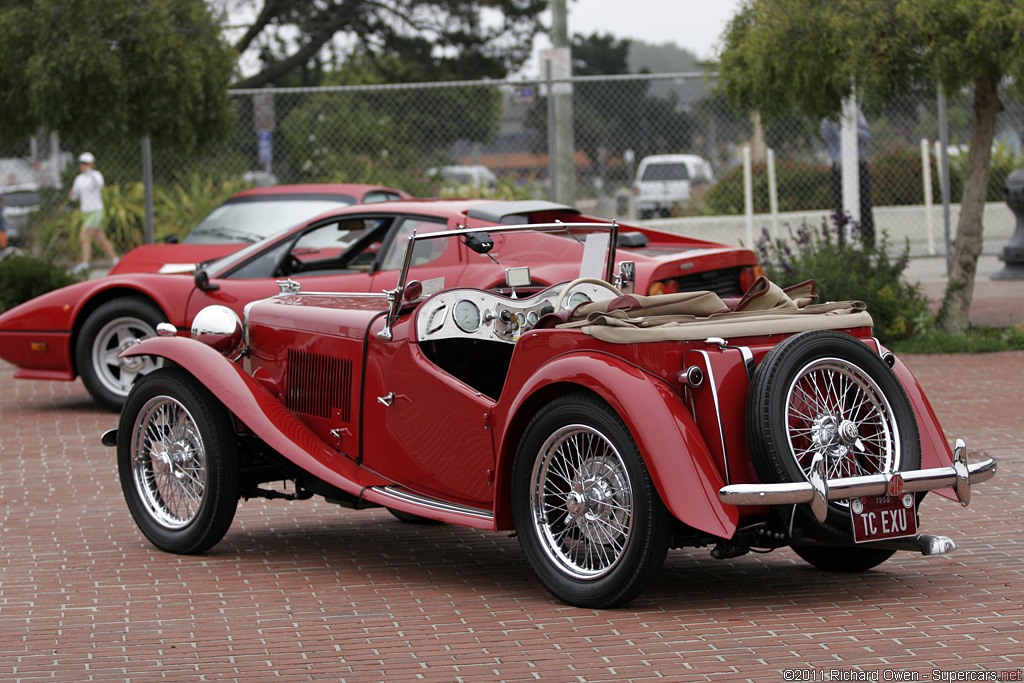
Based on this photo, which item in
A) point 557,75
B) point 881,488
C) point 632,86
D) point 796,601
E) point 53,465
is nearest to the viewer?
point 881,488

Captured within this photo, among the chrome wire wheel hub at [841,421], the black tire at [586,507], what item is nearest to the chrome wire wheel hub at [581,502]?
the black tire at [586,507]

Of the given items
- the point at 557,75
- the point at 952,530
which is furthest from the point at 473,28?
the point at 952,530

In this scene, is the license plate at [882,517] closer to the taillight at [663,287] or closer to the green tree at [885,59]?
the taillight at [663,287]

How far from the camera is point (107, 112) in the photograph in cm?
1409

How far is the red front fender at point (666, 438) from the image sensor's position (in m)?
4.29

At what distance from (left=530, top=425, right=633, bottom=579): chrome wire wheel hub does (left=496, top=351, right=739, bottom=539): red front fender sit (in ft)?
0.54

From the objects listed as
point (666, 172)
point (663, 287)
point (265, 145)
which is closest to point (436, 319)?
point (663, 287)

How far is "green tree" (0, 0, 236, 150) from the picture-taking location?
13.7m

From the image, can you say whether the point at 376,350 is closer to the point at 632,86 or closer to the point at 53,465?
the point at 53,465

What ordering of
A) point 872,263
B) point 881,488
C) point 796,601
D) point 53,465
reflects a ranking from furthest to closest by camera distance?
point 872,263
point 53,465
point 796,601
point 881,488

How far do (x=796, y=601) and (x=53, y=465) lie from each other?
516 centimetres

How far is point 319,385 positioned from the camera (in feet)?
19.4

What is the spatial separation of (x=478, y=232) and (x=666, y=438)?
1761 millimetres

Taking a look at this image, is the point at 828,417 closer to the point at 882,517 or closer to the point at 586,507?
the point at 882,517
